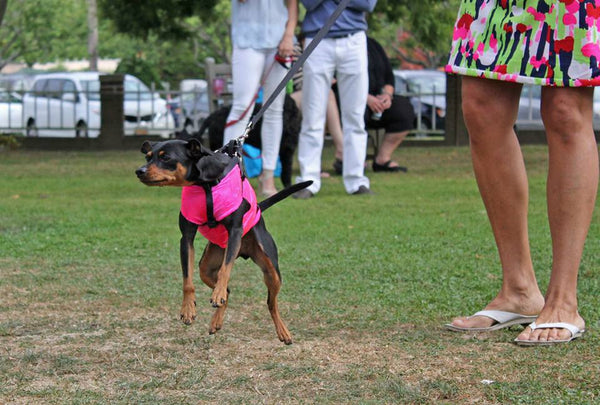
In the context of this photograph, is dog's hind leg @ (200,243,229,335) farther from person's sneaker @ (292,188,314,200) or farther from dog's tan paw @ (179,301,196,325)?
person's sneaker @ (292,188,314,200)

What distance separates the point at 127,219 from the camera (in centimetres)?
782

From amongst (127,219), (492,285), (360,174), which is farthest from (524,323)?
(360,174)

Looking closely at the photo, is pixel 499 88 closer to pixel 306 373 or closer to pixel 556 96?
pixel 556 96

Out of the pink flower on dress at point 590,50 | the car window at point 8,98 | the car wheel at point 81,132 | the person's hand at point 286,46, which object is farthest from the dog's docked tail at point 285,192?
the car window at point 8,98

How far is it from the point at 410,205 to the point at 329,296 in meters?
4.11

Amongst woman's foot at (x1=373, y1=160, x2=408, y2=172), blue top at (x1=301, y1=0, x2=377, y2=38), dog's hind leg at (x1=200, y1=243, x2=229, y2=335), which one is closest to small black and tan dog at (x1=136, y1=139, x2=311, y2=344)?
dog's hind leg at (x1=200, y1=243, x2=229, y2=335)

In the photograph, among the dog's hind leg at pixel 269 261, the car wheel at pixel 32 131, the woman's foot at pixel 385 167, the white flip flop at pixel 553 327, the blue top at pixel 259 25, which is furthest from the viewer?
the car wheel at pixel 32 131

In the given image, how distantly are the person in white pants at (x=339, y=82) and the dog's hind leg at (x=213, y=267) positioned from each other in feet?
17.8

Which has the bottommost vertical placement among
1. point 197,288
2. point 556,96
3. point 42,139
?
point 42,139

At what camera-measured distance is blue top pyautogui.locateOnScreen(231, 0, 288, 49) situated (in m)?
8.63

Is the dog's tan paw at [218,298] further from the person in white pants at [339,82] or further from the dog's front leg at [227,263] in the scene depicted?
the person in white pants at [339,82]

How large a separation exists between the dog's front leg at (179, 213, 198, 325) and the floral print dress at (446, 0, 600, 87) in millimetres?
1360

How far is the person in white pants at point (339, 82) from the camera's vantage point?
893 cm

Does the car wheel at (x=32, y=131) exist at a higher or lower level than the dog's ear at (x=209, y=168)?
lower
